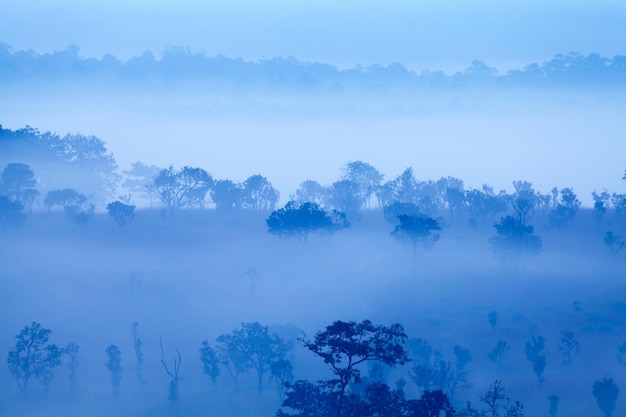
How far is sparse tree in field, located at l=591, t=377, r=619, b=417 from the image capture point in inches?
2771

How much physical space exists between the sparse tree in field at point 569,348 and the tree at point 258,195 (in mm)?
64550

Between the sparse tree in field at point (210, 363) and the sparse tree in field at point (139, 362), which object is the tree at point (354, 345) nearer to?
the sparse tree in field at point (210, 363)

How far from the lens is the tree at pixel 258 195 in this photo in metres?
136

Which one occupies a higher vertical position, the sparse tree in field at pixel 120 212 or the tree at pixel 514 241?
the sparse tree in field at pixel 120 212

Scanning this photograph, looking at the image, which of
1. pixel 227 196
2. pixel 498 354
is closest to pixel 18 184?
pixel 227 196

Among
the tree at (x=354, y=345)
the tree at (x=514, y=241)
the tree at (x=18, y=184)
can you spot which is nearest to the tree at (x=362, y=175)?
the tree at (x=514, y=241)

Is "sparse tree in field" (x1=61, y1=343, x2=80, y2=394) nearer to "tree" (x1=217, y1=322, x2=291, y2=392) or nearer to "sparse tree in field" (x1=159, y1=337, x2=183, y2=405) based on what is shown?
"sparse tree in field" (x1=159, y1=337, x2=183, y2=405)

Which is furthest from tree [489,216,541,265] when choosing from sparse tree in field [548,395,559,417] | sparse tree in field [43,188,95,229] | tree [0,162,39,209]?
tree [0,162,39,209]

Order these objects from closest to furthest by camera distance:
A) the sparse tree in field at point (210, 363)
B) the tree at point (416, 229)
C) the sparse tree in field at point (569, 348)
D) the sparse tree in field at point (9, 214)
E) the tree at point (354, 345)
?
1. the tree at point (354, 345)
2. the sparse tree in field at point (210, 363)
3. the sparse tree in field at point (569, 348)
4. the tree at point (416, 229)
5. the sparse tree in field at point (9, 214)

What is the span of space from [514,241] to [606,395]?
38924mm

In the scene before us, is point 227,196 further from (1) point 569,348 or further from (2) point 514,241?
(1) point 569,348

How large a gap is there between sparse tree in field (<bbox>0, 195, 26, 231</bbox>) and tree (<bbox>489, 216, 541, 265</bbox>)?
239 feet

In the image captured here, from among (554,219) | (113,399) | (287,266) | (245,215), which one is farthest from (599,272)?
(113,399)

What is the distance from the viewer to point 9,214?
386 feet
